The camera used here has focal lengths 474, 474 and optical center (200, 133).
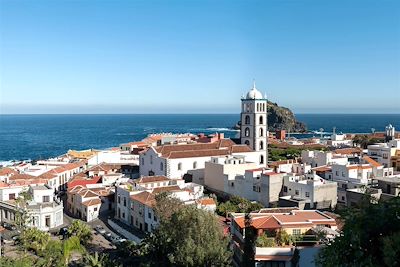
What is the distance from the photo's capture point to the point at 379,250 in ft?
39.7

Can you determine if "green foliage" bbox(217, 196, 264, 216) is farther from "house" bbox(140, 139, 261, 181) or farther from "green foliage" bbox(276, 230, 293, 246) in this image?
"green foliage" bbox(276, 230, 293, 246)

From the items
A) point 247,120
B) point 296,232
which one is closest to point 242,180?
Result: point 247,120

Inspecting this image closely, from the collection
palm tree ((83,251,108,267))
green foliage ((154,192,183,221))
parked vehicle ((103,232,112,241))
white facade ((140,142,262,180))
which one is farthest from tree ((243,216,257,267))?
white facade ((140,142,262,180))

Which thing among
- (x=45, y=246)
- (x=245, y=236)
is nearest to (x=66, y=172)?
(x=45, y=246)

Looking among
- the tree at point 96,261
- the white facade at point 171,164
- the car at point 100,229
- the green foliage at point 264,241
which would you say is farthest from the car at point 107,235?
the green foliage at point 264,241

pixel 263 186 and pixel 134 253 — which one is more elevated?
pixel 263 186

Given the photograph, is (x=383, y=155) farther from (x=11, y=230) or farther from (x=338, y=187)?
(x=11, y=230)

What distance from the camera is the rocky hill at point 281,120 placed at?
14575cm

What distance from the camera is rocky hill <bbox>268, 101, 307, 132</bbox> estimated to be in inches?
5738

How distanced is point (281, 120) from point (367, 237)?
5357 inches

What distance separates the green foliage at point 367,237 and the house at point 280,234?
5776 mm

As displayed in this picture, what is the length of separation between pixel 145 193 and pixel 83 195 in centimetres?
666

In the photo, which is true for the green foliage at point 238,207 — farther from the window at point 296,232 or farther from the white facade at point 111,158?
the white facade at point 111,158

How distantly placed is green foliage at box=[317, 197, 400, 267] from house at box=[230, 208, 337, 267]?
5.78 metres
